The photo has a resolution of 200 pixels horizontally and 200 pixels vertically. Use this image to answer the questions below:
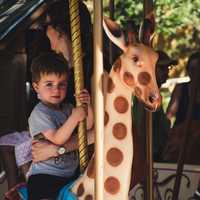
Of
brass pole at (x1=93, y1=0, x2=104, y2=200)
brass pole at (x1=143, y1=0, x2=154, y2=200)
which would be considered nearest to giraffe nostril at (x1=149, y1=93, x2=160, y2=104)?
brass pole at (x1=93, y1=0, x2=104, y2=200)

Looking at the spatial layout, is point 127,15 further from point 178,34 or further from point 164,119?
point 164,119

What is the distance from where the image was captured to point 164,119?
17.2 feet

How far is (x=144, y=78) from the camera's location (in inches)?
125

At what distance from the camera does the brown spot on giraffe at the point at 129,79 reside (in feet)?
10.5

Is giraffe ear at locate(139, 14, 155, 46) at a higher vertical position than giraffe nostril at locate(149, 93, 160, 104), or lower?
higher

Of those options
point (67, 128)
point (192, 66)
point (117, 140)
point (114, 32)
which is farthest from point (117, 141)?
point (192, 66)

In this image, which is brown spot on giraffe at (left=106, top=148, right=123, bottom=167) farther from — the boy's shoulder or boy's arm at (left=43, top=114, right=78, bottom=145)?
the boy's shoulder

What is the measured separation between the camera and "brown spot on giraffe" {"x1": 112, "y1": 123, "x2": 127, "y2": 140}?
327cm

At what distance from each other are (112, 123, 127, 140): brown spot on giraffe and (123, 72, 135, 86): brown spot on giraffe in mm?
202

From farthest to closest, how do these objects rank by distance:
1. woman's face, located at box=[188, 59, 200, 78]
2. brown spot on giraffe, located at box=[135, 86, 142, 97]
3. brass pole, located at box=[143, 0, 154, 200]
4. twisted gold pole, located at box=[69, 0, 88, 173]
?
woman's face, located at box=[188, 59, 200, 78]
brass pole, located at box=[143, 0, 154, 200]
twisted gold pole, located at box=[69, 0, 88, 173]
brown spot on giraffe, located at box=[135, 86, 142, 97]

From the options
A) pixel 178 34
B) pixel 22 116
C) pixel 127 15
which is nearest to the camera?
pixel 22 116

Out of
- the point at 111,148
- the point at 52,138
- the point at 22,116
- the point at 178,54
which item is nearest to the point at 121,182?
the point at 111,148

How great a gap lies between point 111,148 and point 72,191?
0.30 m

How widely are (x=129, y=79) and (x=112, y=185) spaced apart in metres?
0.50
